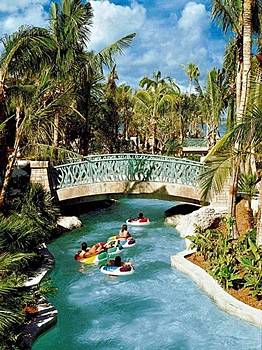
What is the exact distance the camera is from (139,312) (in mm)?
10367

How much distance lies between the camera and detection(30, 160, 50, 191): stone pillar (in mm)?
17062

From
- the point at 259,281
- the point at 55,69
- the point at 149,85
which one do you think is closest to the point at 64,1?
the point at 55,69

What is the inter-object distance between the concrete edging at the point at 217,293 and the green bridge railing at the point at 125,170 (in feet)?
17.3

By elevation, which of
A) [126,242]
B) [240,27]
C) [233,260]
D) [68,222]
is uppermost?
[240,27]

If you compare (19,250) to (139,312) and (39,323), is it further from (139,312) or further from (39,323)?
(139,312)

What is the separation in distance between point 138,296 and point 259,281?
3144 millimetres

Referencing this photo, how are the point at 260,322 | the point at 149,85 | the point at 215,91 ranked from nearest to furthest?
the point at 260,322 < the point at 215,91 < the point at 149,85

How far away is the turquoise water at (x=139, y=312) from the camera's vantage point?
8820 mm

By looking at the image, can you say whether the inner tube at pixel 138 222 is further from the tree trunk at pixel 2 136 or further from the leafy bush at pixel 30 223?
the tree trunk at pixel 2 136

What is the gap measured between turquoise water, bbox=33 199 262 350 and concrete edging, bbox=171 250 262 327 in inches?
6.1

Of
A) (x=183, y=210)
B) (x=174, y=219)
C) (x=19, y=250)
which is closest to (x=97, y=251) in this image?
(x=19, y=250)

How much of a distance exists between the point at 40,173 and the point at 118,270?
5.99 metres

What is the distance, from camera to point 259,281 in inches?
388

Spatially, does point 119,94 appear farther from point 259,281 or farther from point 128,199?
point 259,281
